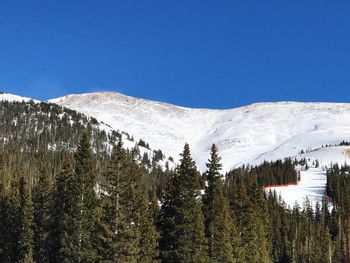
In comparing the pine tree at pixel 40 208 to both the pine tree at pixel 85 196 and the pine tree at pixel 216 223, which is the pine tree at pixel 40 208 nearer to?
the pine tree at pixel 85 196

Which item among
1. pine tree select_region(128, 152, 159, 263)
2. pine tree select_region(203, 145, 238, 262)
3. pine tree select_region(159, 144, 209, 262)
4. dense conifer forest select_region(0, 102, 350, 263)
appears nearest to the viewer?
dense conifer forest select_region(0, 102, 350, 263)

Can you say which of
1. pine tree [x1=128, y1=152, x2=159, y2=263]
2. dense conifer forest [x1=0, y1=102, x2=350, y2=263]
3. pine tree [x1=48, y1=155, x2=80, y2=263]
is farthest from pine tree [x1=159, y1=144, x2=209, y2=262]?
pine tree [x1=48, y1=155, x2=80, y2=263]

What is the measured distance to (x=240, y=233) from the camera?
225ft

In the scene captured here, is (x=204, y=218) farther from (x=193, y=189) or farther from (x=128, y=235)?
(x=128, y=235)

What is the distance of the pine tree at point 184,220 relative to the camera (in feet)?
165

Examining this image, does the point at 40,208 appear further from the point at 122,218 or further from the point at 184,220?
Result: the point at 122,218

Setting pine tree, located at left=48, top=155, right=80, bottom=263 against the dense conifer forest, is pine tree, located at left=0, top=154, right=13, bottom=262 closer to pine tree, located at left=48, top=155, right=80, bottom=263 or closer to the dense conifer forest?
the dense conifer forest

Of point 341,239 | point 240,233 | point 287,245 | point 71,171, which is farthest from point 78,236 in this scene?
point 341,239

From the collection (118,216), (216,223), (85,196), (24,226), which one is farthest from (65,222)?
(216,223)

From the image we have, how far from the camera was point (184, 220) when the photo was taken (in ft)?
166

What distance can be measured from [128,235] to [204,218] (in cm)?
1490

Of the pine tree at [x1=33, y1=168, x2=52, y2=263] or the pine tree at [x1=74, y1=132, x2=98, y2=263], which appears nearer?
the pine tree at [x1=74, y1=132, x2=98, y2=263]

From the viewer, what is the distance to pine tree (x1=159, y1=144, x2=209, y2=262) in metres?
50.3

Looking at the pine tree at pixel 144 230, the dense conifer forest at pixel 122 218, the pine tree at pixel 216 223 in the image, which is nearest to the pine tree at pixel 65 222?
the dense conifer forest at pixel 122 218
